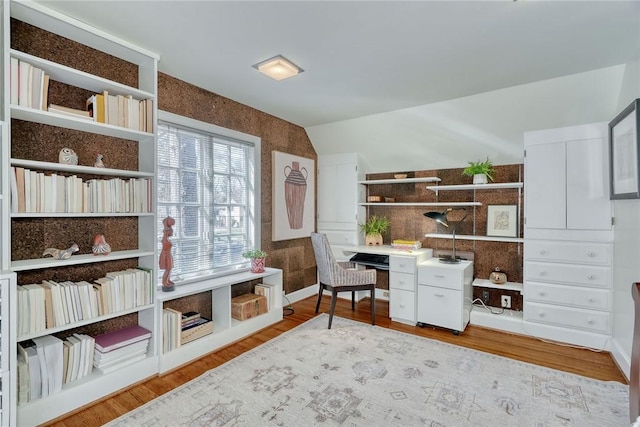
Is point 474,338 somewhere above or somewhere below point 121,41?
below

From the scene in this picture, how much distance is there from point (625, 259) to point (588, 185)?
0.68m

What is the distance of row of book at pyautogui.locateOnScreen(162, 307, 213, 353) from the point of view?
2.41m

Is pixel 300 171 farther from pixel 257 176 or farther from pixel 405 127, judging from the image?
pixel 405 127

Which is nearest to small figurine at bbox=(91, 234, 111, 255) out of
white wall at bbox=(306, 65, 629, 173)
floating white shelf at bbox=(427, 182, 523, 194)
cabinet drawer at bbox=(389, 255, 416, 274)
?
cabinet drawer at bbox=(389, 255, 416, 274)

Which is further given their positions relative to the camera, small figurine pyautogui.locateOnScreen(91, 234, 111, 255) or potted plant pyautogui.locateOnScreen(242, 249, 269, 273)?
potted plant pyautogui.locateOnScreen(242, 249, 269, 273)

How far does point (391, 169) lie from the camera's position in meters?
4.18

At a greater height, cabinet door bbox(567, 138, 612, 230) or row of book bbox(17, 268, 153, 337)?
cabinet door bbox(567, 138, 612, 230)

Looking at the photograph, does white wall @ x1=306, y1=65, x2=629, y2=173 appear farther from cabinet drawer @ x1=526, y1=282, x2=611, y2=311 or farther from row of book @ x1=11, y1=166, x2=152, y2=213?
row of book @ x1=11, y1=166, x2=152, y2=213

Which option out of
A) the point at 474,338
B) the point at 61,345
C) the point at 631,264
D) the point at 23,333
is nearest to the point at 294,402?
the point at 61,345

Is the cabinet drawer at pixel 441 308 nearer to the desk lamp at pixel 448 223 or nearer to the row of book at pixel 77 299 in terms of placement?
the desk lamp at pixel 448 223

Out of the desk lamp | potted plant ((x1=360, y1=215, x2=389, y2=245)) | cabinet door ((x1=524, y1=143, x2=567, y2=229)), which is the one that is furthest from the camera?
potted plant ((x1=360, y1=215, x2=389, y2=245))

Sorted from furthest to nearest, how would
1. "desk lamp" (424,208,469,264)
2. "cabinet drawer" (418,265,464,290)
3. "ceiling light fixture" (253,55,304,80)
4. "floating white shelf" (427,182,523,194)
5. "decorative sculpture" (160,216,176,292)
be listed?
"desk lamp" (424,208,469,264)
"floating white shelf" (427,182,523,194)
"cabinet drawer" (418,265,464,290)
"decorative sculpture" (160,216,176,292)
"ceiling light fixture" (253,55,304,80)

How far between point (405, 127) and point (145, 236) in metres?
3.01

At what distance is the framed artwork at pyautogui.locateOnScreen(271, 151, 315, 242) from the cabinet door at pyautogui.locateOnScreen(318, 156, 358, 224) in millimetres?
143
